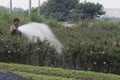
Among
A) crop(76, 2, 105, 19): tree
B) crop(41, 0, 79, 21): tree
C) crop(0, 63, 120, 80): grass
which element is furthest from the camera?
crop(41, 0, 79, 21): tree

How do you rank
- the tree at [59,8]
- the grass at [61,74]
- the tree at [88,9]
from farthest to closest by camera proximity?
1. the tree at [59,8]
2. the tree at [88,9]
3. the grass at [61,74]

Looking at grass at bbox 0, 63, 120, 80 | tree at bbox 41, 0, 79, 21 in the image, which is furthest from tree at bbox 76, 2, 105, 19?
grass at bbox 0, 63, 120, 80

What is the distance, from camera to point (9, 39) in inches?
382

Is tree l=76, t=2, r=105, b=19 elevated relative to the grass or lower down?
elevated

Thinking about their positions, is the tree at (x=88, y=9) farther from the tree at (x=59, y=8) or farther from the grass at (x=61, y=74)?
the grass at (x=61, y=74)

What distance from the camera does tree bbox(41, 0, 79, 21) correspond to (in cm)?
3597

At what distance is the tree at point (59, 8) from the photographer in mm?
35966

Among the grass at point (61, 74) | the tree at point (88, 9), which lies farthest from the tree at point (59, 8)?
the grass at point (61, 74)

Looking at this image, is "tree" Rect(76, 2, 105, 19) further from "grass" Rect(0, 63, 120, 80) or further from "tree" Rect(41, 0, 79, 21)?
"grass" Rect(0, 63, 120, 80)

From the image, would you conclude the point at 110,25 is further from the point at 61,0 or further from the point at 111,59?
the point at 61,0

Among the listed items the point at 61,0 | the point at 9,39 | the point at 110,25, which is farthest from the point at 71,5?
the point at 9,39

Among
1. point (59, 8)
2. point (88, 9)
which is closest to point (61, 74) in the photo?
point (88, 9)

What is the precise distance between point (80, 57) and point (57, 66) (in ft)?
2.14

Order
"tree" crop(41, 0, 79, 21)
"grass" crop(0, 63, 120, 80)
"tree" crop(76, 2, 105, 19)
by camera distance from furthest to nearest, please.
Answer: "tree" crop(41, 0, 79, 21) < "tree" crop(76, 2, 105, 19) < "grass" crop(0, 63, 120, 80)
